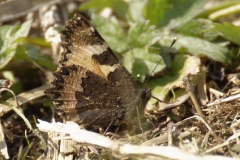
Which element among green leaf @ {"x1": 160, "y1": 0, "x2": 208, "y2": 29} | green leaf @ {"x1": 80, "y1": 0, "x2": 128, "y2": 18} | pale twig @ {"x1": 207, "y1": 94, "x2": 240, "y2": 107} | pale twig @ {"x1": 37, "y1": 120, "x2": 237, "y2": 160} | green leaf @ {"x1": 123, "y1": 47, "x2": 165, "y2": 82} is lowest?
pale twig @ {"x1": 37, "y1": 120, "x2": 237, "y2": 160}

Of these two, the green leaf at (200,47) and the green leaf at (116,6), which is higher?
the green leaf at (116,6)

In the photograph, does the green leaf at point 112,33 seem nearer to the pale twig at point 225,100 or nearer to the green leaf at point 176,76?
the green leaf at point 176,76

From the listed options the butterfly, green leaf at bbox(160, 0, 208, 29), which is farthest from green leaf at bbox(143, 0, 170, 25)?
the butterfly

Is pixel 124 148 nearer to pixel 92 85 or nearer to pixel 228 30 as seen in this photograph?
pixel 92 85

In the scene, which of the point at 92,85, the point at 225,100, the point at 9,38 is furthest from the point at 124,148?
the point at 9,38

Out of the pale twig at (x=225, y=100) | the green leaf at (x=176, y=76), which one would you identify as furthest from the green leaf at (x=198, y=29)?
the pale twig at (x=225, y=100)

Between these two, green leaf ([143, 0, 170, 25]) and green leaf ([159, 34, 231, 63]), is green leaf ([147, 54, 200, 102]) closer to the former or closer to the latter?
green leaf ([159, 34, 231, 63])
